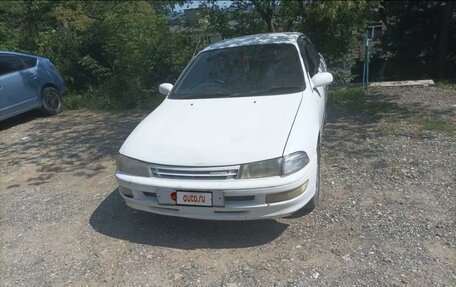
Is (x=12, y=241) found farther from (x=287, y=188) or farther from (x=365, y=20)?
(x=365, y=20)

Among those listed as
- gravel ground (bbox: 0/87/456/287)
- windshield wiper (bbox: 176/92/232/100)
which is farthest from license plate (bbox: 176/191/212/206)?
windshield wiper (bbox: 176/92/232/100)

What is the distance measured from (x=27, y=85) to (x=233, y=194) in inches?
248

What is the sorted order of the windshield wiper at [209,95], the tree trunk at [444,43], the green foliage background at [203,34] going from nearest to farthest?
the windshield wiper at [209,95], the green foliage background at [203,34], the tree trunk at [444,43]

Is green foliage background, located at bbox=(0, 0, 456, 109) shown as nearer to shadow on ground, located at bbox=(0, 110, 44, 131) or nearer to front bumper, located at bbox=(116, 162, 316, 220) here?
shadow on ground, located at bbox=(0, 110, 44, 131)

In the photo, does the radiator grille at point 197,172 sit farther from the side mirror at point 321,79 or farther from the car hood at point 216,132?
the side mirror at point 321,79

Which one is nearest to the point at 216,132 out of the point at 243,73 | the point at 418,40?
the point at 243,73

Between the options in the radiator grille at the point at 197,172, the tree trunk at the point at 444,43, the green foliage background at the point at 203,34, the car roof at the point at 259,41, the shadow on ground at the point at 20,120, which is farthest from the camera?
the tree trunk at the point at 444,43

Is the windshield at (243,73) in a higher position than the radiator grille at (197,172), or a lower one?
higher

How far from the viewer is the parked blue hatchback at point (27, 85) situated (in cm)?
758

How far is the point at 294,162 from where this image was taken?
3.22m

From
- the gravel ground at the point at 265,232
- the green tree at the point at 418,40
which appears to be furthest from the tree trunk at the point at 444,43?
the gravel ground at the point at 265,232

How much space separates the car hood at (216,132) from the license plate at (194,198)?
0.73 ft

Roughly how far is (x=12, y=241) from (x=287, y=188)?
2586 millimetres

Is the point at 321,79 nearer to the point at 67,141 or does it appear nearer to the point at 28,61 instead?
the point at 67,141
